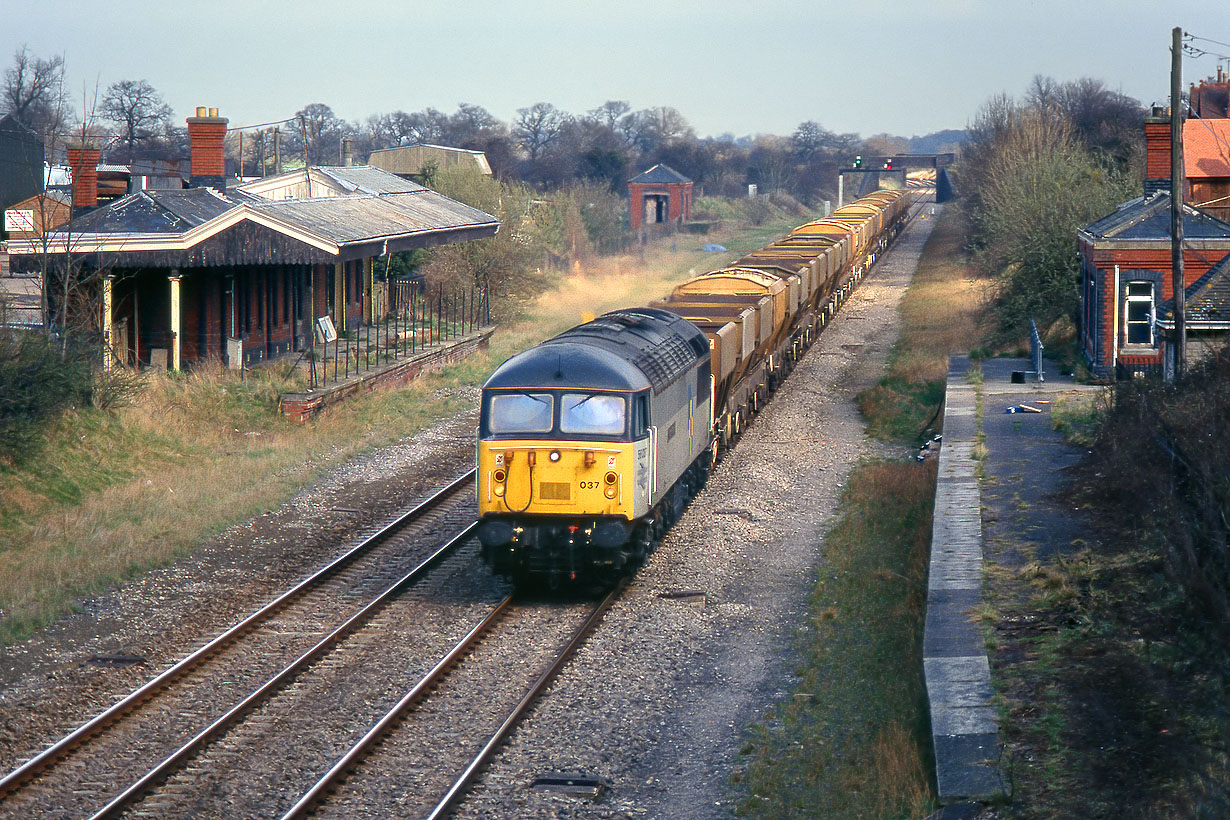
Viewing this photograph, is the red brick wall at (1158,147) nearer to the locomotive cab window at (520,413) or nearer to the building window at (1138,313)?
the building window at (1138,313)

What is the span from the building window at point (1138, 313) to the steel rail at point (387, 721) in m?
17.0

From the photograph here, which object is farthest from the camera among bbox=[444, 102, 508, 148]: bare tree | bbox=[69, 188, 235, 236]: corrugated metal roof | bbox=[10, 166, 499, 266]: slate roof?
bbox=[444, 102, 508, 148]: bare tree

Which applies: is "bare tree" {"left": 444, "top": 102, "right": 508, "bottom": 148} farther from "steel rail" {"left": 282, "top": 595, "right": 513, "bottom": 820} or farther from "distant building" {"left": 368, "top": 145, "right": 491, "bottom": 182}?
"steel rail" {"left": 282, "top": 595, "right": 513, "bottom": 820}

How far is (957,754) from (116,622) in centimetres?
860

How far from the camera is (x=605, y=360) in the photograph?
13.5 metres

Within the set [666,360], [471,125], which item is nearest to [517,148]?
[471,125]

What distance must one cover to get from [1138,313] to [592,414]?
16477mm

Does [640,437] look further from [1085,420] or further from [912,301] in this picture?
[912,301]

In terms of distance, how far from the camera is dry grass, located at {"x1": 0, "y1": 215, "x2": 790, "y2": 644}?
14.4m

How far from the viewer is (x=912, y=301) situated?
4434cm

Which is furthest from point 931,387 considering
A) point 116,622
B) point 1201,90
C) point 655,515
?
point 1201,90

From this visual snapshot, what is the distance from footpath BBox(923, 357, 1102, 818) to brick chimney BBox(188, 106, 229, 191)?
17.4 m

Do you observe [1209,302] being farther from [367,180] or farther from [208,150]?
[367,180]

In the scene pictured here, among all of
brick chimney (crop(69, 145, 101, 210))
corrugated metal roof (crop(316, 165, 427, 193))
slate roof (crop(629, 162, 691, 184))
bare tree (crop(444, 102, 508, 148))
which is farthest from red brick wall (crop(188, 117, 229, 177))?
bare tree (crop(444, 102, 508, 148))
